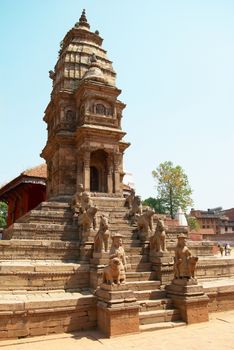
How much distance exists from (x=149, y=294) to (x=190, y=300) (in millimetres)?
1299

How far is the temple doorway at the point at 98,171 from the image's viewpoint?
19.4 metres

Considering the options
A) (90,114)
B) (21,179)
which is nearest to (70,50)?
(90,114)

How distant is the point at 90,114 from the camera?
18891 mm

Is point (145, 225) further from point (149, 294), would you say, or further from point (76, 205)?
point (149, 294)

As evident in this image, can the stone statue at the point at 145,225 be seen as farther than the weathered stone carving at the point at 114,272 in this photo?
Yes

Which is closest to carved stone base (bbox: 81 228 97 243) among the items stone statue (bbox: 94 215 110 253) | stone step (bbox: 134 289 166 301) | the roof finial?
stone statue (bbox: 94 215 110 253)

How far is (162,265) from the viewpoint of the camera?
36.8ft

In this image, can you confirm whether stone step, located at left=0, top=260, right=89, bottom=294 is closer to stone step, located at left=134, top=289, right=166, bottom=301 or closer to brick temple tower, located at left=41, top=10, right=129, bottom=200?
stone step, located at left=134, top=289, right=166, bottom=301

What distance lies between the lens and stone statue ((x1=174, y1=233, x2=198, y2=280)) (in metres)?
10.2

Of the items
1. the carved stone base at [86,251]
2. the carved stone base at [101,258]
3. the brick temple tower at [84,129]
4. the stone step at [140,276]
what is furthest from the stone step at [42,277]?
the brick temple tower at [84,129]

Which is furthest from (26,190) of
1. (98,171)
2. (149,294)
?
(149,294)

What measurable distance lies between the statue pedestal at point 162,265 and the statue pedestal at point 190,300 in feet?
2.61

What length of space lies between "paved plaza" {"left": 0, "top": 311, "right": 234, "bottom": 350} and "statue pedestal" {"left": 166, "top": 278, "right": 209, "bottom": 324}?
52cm

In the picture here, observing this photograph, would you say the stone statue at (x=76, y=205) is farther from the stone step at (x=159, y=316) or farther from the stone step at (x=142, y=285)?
the stone step at (x=159, y=316)
